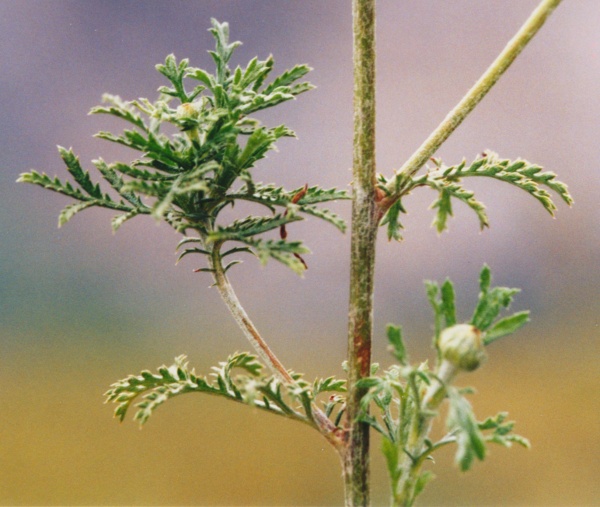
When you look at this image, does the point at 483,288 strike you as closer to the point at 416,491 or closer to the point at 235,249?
the point at 416,491

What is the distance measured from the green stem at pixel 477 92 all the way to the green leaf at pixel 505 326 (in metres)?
0.35

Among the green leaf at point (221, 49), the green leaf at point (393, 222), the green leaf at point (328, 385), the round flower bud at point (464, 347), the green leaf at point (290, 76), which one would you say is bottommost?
the round flower bud at point (464, 347)

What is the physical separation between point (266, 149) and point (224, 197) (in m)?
0.15

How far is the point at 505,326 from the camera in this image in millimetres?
1402

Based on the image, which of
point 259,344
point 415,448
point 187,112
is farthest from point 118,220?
point 415,448

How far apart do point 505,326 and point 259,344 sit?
21.6 inches

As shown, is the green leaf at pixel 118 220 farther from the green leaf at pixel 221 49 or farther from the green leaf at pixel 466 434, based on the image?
the green leaf at pixel 466 434

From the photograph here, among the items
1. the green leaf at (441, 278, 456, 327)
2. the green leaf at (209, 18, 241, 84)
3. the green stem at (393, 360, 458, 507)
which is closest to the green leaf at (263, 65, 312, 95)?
the green leaf at (209, 18, 241, 84)

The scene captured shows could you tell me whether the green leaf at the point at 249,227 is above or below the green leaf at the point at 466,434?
above

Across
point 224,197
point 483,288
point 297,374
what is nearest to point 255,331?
point 297,374

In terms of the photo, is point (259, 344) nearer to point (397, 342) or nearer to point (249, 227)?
point (249, 227)

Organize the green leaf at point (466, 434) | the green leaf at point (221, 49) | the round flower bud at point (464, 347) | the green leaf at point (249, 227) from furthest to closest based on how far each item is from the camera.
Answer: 1. the green leaf at point (221, 49)
2. the green leaf at point (249, 227)
3. the round flower bud at point (464, 347)
4. the green leaf at point (466, 434)

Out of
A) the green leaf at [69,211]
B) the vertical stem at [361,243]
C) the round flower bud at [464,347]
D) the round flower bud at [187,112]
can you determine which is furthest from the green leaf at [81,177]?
the round flower bud at [464,347]

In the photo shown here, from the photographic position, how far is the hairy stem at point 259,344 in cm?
160
